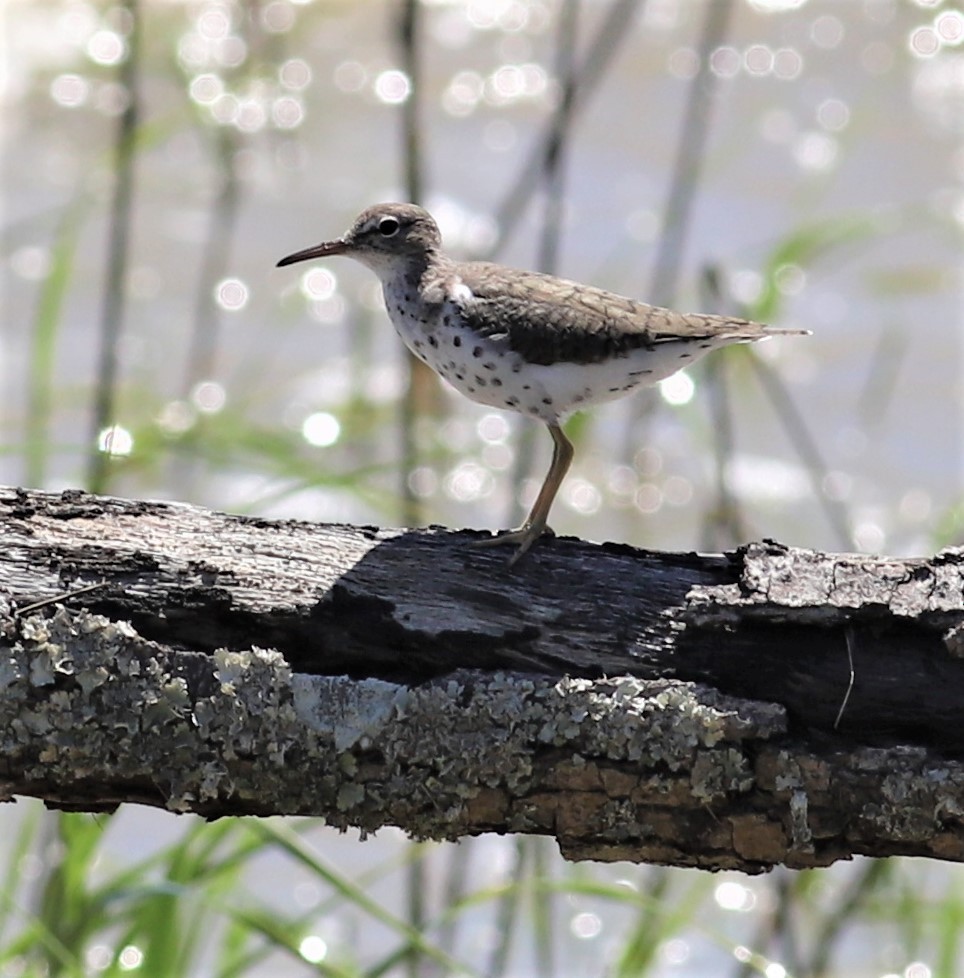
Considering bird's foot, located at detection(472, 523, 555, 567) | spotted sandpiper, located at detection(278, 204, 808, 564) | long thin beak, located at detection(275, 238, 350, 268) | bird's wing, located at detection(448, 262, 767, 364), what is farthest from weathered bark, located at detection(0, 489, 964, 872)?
long thin beak, located at detection(275, 238, 350, 268)

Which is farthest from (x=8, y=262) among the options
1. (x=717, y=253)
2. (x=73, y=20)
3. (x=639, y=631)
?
(x=639, y=631)

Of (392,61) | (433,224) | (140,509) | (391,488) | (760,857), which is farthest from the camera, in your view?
(392,61)

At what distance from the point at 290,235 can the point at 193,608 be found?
894cm

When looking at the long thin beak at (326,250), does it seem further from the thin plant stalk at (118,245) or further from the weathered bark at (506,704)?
the weathered bark at (506,704)

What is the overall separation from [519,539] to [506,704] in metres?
0.64

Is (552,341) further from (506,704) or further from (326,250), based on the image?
(506,704)

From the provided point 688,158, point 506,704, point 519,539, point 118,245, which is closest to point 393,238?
point 118,245

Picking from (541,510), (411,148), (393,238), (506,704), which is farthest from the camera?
(393,238)

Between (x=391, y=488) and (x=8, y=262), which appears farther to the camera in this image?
(x=8, y=262)

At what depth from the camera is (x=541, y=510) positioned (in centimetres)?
418

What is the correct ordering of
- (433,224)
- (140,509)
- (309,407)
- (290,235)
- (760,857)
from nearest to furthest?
(760,857), (140,509), (433,224), (309,407), (290,235)

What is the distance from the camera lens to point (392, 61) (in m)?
13.8

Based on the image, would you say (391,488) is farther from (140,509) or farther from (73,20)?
(73,20)

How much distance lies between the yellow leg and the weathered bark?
290 mm
